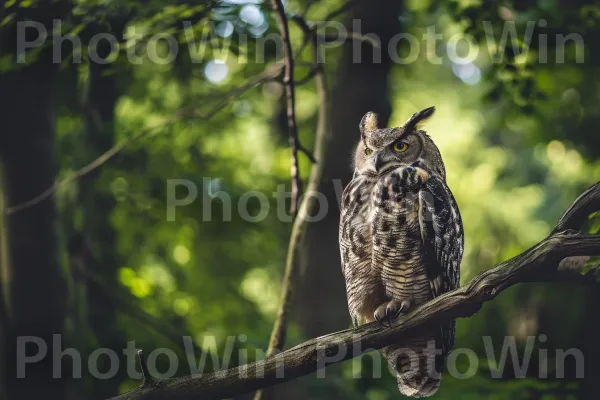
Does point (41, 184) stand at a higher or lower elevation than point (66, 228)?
higher

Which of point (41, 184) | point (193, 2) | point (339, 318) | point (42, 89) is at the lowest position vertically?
point (339, 318)

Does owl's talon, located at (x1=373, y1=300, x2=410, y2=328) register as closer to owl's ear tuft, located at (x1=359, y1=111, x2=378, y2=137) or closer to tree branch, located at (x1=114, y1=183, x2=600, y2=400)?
tree branch, located at (x1=114, y1=183, x2=600, y2=400)

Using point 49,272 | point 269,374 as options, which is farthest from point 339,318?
point 269,374

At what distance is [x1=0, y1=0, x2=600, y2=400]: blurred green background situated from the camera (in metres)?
3.66

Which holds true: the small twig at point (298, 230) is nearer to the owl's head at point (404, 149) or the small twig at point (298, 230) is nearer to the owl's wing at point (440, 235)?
the owl's head at point (404, 149)

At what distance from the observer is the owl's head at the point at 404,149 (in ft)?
8.98

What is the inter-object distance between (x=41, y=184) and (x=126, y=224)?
1.67 m

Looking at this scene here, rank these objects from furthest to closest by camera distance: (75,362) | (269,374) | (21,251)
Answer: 1. (75,362)
2. (21,251)
3. (269,374)

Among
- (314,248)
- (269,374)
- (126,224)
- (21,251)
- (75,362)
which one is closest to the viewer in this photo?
(269,374)

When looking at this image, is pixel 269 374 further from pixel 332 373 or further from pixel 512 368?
pixel 512 368

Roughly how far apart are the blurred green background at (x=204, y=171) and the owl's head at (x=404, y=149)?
0.65ft

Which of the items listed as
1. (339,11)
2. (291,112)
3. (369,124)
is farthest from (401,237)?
(339,11)

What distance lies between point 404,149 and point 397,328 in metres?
0.79

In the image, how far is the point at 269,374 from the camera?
7.34 ft
